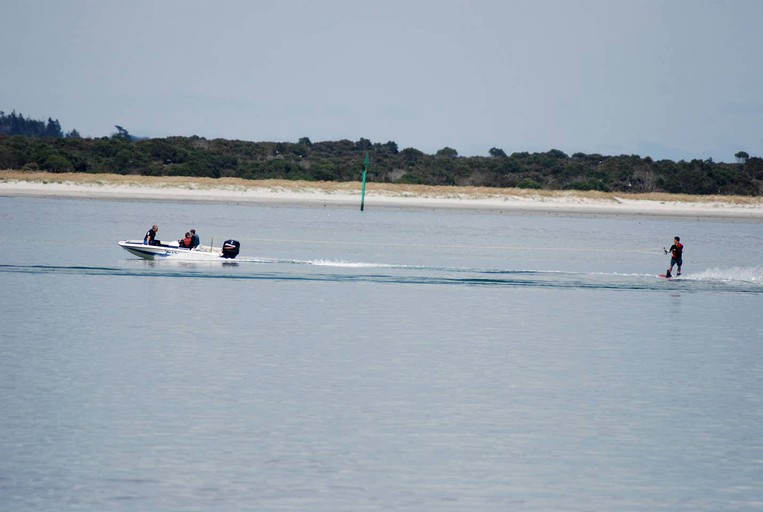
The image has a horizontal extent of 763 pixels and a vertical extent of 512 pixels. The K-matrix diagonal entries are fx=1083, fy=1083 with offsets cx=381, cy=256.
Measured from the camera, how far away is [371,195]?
372 ft

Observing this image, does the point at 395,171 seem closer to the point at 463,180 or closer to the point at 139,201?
Result: the point at 463,180

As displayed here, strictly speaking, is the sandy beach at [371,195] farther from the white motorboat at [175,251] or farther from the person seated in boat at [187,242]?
the person seated in boat at [187,242]

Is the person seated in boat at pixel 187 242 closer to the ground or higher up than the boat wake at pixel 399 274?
higher up

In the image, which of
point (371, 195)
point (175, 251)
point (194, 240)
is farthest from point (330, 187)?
point (194, 240)

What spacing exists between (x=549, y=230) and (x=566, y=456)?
224ft

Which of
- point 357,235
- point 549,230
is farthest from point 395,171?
point 357,235

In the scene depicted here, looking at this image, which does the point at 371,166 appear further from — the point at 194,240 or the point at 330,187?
the point at 194,240

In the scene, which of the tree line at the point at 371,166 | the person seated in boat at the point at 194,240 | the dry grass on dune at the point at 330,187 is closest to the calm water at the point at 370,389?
the person seated in boat at the point at 194,240

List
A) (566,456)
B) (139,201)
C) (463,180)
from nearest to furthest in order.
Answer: (566,456) → (139,201) → (463,180)

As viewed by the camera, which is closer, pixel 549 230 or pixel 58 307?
pixel 58 307

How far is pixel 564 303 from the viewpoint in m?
35.1

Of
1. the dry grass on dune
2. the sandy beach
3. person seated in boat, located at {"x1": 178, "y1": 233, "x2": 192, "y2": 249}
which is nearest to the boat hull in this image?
person seated in boat, located at {"x1": 178, "y1": 233, "x2": 192, "y2": 249}

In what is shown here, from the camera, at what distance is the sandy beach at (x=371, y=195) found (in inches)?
4114

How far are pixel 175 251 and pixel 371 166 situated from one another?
106191 millimetres
